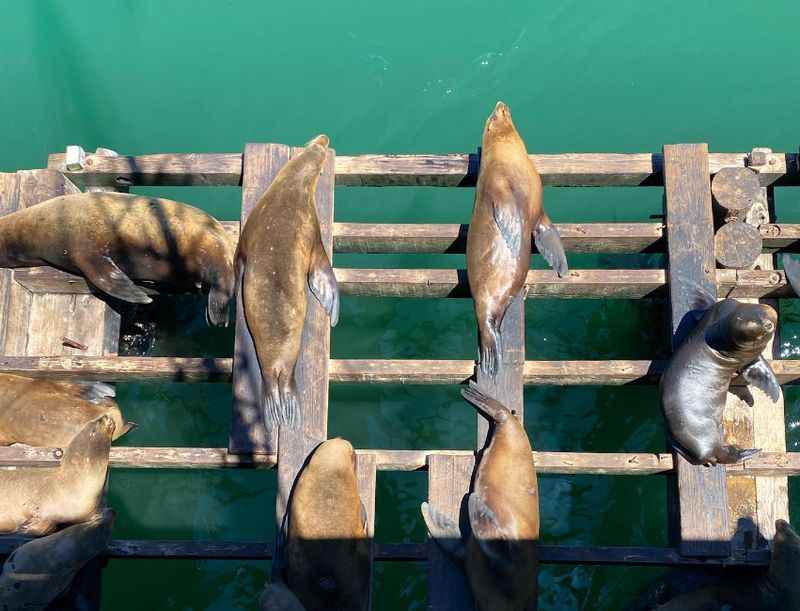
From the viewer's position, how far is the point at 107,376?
518 centimetres

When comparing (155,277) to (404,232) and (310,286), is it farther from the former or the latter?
(404,232)

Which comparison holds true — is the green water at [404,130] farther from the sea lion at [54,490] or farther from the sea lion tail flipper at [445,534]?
the sea lion tail flipper at [445,534]

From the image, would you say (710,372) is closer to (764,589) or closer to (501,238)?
(764,589)

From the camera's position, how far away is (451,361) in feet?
15.9

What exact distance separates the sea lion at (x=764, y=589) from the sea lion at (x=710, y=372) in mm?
602

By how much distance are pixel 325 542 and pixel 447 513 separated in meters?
0.75

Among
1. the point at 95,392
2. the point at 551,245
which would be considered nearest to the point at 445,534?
the point at 551,245

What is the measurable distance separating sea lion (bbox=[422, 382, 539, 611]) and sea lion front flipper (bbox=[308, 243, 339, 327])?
3.27 ft

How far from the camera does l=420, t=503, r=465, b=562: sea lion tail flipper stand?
4.49 meters

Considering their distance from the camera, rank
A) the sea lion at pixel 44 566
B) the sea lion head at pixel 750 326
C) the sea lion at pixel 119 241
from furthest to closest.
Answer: the sea lion at pixel 119 241 < the sea lion at pixel 44 566 < the sea lion head at pixel 750 326

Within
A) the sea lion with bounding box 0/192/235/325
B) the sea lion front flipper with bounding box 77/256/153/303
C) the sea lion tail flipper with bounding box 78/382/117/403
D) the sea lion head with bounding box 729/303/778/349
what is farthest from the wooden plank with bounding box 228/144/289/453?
the sea lion head with bounding box 729/303/778/349

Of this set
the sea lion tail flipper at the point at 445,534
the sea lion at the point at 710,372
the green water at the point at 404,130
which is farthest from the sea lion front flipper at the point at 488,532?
the green water at the point at 404,130

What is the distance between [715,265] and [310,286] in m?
2.63

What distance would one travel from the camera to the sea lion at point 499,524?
4.34m
